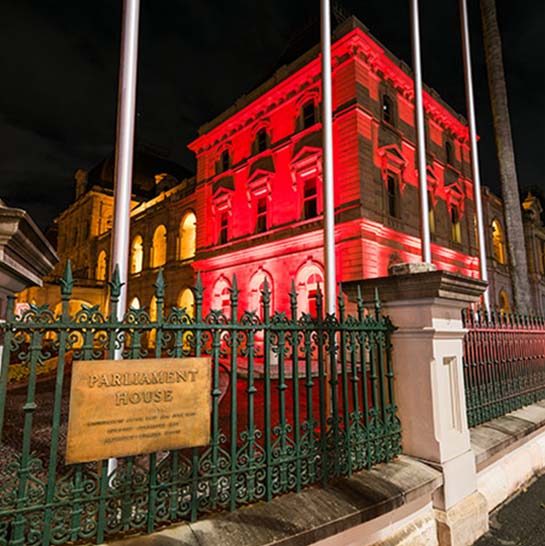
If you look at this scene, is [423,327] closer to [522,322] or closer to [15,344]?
[15,344]

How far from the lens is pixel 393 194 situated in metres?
17.5

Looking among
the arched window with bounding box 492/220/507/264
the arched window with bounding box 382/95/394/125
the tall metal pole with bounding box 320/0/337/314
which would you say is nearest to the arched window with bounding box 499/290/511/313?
the arched window with bounding box 492/220/507/264

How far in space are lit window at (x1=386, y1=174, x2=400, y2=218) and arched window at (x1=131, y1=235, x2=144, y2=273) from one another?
2068cm

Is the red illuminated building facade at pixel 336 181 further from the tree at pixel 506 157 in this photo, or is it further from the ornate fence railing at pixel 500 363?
the ornate fence railing at pixel 500 363

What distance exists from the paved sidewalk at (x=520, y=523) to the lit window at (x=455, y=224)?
1895cm

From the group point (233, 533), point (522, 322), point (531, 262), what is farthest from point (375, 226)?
point (531, 262)

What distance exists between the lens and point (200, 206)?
23.6 m

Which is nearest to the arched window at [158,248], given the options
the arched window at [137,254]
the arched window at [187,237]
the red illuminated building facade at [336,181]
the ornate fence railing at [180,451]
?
the arched window at [137,254]

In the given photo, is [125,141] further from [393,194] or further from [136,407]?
[393,194]

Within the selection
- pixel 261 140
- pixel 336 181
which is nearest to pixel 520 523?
pixel 336 181

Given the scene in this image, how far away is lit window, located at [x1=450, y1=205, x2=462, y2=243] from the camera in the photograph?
70.7ft

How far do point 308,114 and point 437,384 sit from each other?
17.1 meters

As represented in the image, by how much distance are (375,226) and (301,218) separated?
375 cm

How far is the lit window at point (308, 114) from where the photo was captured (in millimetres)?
17891
